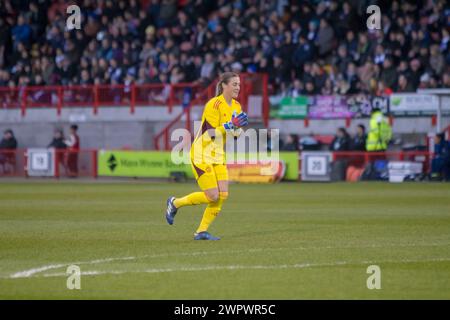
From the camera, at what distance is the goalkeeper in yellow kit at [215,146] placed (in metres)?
13.3

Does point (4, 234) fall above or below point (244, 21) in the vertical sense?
below

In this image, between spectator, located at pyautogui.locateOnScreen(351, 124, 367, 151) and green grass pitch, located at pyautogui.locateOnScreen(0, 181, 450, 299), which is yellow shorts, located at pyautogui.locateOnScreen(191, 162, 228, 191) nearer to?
green grass pitch, located at pyautogui.locateOnScreen(0, 181, 450, 299)

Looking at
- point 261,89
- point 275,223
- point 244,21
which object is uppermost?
point 244,21

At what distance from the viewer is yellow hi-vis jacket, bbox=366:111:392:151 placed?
30000 millimetres

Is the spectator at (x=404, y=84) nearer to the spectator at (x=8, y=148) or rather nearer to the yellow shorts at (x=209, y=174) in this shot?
the spectator at (x=8, y=148)

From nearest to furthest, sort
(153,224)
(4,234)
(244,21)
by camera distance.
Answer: (4,234), (153,224), (244,21)

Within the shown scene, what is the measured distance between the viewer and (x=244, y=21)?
3662cm

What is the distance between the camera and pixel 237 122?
43.2ft

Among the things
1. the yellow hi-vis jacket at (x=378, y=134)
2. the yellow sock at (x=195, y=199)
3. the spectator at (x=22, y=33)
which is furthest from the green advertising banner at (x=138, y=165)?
the yellow sock at (x=195, y=199)
